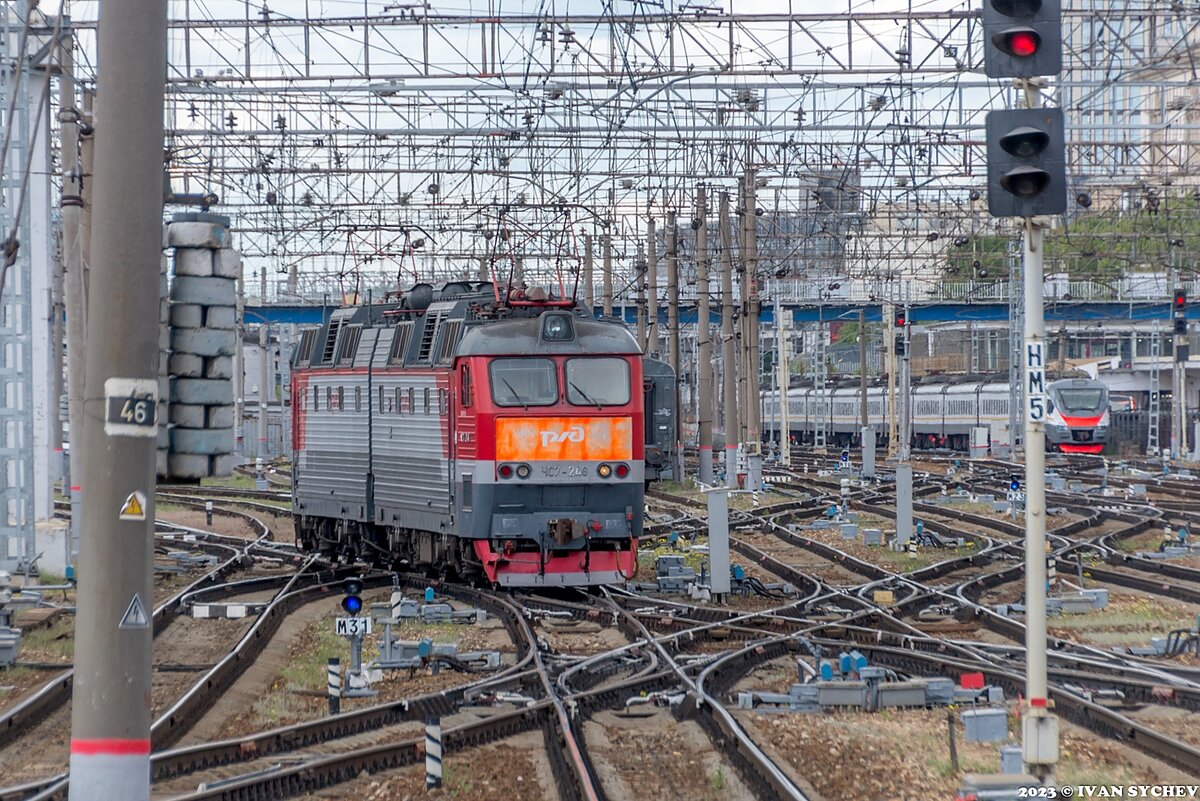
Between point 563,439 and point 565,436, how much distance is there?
0.04m

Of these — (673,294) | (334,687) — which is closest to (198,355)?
(334,687)

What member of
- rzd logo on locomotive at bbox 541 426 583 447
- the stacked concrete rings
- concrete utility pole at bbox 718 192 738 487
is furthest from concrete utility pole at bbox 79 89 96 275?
concrete utility pole at bbox 718 192 738 487

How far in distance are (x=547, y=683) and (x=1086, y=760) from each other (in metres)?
4.48

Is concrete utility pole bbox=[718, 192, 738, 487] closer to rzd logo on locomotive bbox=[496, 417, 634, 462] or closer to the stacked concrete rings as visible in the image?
rzd logo on locomotive bbox=[496, 417, 634, 462]

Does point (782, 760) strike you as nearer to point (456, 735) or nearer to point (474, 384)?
point (456, 735)

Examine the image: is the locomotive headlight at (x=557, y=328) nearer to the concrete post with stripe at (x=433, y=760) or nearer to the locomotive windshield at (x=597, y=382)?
the locomotive windshield at (x=597, y=382)

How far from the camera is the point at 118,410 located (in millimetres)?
7492

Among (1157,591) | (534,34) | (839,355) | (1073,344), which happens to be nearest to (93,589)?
(1157,591)

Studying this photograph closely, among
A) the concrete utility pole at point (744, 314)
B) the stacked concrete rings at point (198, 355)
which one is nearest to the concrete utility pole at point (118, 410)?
the stacked concrete rings at point (198, 355)

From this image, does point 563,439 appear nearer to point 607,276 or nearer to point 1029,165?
point 1029,165

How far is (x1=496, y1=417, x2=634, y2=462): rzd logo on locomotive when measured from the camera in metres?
20.0

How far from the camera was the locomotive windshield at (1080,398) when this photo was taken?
56.8 m

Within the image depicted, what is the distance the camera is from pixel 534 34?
30.7 meters

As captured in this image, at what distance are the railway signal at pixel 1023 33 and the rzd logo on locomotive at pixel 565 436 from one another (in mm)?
11743
